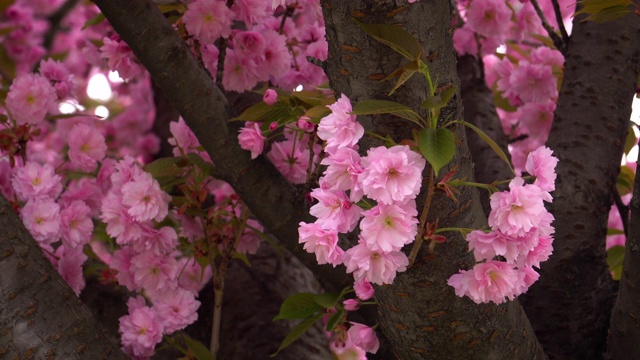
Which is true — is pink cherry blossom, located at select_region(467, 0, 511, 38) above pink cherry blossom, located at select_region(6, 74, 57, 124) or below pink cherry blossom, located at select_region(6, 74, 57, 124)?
above

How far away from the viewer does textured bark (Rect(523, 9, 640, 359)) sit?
5.52ft

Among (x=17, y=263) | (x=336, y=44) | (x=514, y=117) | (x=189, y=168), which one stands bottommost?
(x=514, y=117)

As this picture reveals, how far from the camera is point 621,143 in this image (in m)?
1.81

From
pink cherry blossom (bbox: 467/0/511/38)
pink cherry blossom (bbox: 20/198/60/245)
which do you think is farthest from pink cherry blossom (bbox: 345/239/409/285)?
pink cherry blossom (bbox: 467/0/511/38)

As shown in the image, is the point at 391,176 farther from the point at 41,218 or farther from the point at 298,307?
the point at 41,218

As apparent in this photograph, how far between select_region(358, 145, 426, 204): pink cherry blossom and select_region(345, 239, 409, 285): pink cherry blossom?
0.10m

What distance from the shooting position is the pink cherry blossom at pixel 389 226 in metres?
1.01

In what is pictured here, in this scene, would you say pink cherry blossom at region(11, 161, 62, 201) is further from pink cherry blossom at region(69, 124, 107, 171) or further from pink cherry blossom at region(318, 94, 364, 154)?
pink cherry blossom at region(318, 94, 364, 154)

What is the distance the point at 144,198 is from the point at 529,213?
0.90 metres

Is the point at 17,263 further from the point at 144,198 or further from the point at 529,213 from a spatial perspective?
the point at 529,213

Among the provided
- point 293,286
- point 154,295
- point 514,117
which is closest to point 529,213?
point 154,295

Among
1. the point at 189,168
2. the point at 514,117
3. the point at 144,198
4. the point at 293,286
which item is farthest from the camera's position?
the point at 514,117

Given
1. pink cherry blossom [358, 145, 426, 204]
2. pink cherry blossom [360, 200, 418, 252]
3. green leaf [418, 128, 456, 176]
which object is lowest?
pink cherry blossom [360, 200, 418, 252]

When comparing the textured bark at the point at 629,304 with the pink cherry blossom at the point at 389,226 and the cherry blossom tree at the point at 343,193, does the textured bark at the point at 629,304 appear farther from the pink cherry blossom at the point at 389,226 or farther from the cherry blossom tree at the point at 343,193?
the pink cherry blossom at the point at 389,226
